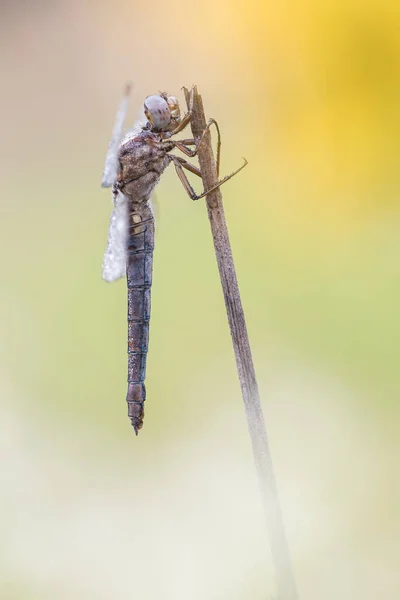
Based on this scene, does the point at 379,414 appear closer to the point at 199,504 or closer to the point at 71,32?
the point at 199,504

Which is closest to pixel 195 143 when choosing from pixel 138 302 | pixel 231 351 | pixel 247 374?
pixel 138 302

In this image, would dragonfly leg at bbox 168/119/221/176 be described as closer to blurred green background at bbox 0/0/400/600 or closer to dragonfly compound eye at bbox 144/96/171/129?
dragonfly compound eye at bbox 144/96/171/129

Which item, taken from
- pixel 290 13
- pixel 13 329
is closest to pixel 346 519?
pixel 13 329

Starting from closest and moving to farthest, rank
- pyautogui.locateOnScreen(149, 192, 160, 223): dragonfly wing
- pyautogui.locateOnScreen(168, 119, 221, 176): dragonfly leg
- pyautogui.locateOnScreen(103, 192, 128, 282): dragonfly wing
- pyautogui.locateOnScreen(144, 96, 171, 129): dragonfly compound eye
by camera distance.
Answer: pyautogui.locateOnScreen(168, 119, 221, 176): dragonfly leg, pyautogui.locateOnScreen(103, 192, 128, 282): dragonfly wing, pyautogui.locateOnScreen(144, 96, 171, 129): dragonfly compound eye, pyautogui.locateOnScreen(149, 192, 160, 223): dragonfly wing

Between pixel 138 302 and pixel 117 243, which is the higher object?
pixel 117 243

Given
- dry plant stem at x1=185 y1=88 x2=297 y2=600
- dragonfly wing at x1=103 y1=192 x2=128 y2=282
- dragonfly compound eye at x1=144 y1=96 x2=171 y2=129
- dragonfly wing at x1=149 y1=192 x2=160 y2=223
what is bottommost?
dry plant stem at x1=185 y1=88 x2=297 y2=600

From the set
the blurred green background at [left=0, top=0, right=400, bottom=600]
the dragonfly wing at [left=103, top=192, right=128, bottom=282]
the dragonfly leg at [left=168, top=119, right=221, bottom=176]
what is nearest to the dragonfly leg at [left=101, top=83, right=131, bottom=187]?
the dragonfly wing at [left=103, top=192, right=128, bottom=282]

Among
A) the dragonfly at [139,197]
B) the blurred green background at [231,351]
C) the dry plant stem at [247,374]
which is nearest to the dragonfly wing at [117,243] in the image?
the dragonfly at [139,197]

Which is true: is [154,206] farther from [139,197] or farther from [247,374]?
[247,374]
